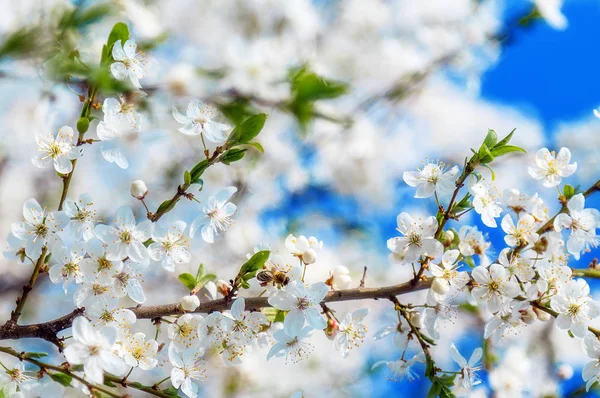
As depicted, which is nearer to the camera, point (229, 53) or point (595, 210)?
point (595, 210)

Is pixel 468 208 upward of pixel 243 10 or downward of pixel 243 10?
upward

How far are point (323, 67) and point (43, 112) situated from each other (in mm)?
1397

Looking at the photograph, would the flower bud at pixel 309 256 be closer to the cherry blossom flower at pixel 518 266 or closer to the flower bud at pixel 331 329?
the flower bud at pixel 331 329

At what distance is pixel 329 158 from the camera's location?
10.2 feet

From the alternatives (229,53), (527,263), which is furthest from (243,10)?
(527,263)

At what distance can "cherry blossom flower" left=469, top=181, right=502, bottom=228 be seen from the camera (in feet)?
3.02

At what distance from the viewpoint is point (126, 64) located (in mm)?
930

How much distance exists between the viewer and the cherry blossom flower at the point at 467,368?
1.04 m

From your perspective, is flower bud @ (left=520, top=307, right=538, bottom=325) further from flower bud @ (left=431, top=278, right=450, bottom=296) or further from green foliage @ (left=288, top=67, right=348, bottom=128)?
green foliage @ (left=288, top=67, right=348, bottom=128)

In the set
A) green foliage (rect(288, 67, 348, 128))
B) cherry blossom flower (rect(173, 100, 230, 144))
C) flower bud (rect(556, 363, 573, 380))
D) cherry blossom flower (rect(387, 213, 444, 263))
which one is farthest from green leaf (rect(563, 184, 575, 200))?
flower bud (rect(556, 363, 573, 380))

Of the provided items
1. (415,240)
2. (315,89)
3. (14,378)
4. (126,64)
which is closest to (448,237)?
(415,240)

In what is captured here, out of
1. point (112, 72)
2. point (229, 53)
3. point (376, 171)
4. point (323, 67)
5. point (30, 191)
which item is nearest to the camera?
point (112, 72)

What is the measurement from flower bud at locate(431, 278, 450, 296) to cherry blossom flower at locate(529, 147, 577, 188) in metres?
0.31

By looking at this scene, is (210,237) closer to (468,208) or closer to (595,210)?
(468,208)
